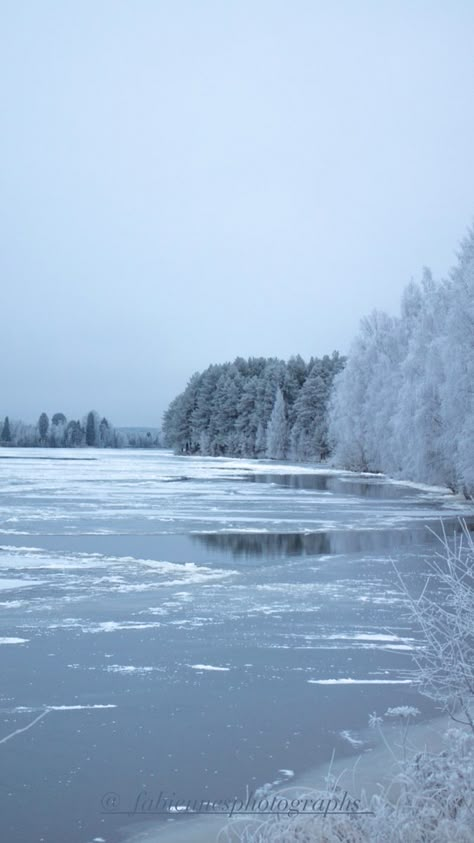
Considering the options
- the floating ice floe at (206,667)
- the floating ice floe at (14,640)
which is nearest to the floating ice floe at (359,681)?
the floating ice floe at (206,667)

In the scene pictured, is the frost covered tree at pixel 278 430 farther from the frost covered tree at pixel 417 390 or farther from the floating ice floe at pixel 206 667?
the floating ice floe at pixel 206 667

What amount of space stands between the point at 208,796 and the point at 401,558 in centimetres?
1210

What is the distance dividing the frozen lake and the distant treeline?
2831 inches

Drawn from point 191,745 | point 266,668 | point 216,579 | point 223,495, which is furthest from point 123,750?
point 223,495

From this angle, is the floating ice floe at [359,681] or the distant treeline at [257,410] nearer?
the floating ice floe at [359,681]

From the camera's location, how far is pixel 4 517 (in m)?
24.8

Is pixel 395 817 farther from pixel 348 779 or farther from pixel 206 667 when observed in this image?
pixel 206 667

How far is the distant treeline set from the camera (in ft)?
331

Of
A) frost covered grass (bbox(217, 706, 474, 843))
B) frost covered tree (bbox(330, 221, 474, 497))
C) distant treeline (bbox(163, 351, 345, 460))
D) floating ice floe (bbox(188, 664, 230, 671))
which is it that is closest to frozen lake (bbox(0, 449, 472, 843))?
floating ice floe (bbox(188, 664, 230, 671))

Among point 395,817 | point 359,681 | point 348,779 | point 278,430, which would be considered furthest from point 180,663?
point 278,430

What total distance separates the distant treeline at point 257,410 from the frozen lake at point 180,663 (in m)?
71.9

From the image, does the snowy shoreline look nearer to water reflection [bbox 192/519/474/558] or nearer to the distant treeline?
water reflection [bbox 192/519/474/558]

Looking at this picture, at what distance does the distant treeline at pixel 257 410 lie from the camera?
Result: 101 m

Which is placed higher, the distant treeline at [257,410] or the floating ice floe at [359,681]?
the distant treeline at [257,410]
